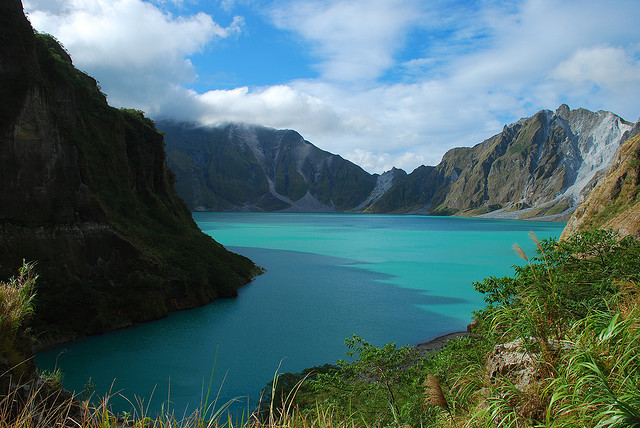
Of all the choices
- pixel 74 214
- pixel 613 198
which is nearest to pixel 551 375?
pixel 74 214

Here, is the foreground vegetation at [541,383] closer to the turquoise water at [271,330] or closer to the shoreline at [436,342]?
the turquoise water at [271,330]

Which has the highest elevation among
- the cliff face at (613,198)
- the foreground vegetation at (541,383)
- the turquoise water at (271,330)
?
the cliff face at (613,198)

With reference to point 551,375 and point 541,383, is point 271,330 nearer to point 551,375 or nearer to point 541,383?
point 551,375

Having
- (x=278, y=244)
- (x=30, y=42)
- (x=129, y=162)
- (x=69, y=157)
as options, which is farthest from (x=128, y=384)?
(x=278, y=244)

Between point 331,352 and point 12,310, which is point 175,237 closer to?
point 331,352

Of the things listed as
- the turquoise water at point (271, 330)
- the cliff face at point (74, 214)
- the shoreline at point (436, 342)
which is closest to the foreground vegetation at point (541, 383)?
the turquoise water at point (271, 330)

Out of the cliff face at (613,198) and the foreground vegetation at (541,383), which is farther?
the cliff face at (613,198)

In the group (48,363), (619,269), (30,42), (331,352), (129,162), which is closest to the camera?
(619,269)

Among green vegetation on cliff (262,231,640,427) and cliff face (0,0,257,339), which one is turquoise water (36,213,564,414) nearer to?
cliff face (0,0,257,339)
